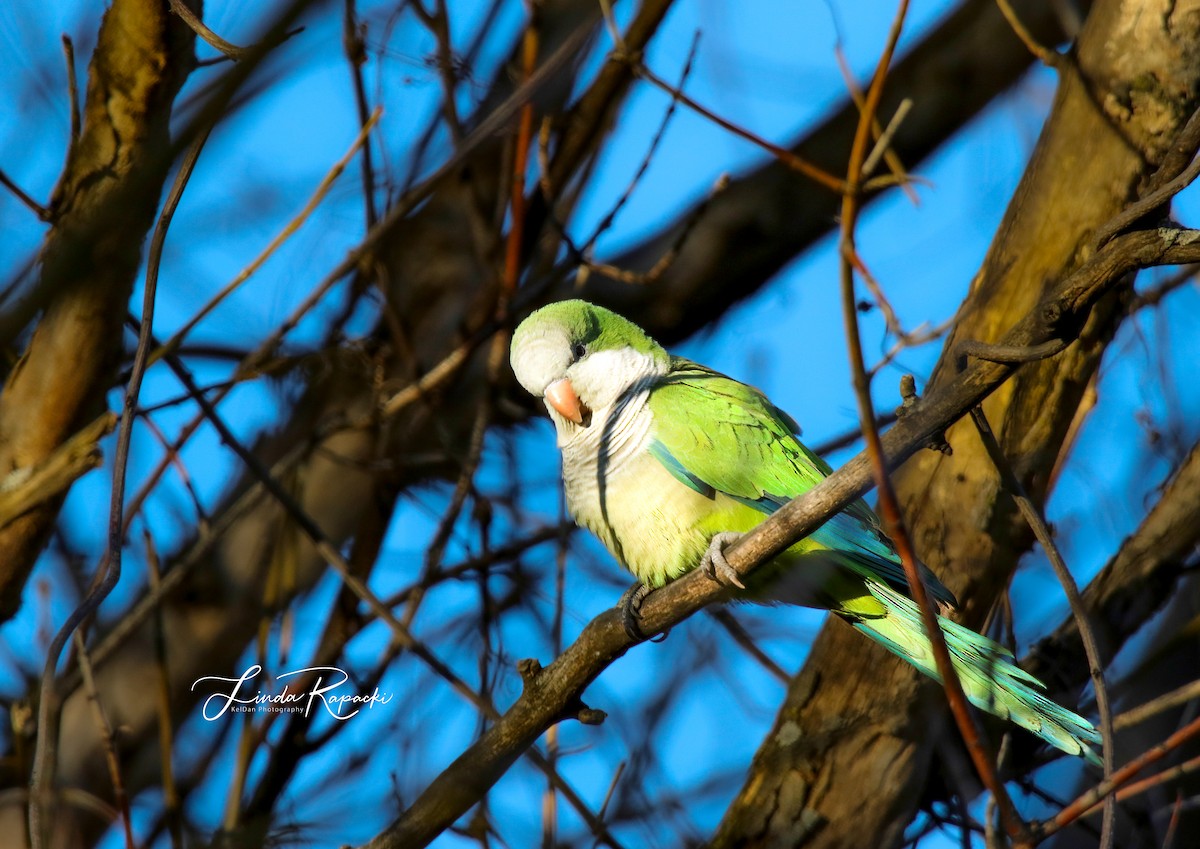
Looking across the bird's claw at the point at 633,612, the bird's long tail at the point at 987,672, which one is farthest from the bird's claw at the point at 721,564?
the bird's long tail at the point at 987,672

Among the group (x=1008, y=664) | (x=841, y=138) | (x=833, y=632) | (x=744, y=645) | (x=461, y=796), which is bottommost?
(x=1008, y=664)

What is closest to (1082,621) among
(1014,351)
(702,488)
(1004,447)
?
(1014,351)

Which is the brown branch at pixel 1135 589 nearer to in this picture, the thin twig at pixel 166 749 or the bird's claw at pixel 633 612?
the bird's claw at pixel 633 612

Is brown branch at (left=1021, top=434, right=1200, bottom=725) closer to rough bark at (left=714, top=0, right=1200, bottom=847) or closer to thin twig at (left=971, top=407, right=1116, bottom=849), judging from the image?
→ rough bark at (left=714, top=0, right=1200, bottom=847)

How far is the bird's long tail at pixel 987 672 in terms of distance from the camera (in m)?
2.72

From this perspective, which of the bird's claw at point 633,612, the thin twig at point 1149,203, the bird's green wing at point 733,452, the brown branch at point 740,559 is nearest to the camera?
the thin twig at point 1149,203

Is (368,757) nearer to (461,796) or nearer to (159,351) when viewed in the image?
(461,796)

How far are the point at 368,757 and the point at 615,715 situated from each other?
0.97 meters

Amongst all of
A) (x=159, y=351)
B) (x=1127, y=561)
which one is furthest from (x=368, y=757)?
(x=1127, y=561)

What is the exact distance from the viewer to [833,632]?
12.6 feet

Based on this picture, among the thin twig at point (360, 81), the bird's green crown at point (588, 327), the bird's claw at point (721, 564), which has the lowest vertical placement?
the bird's claw at point (721, 564)

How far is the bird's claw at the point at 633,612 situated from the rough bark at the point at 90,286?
162cm

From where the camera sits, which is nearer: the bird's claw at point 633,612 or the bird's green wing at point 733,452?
the bird's claw at point 633,612

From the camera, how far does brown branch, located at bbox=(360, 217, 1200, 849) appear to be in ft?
6.78
